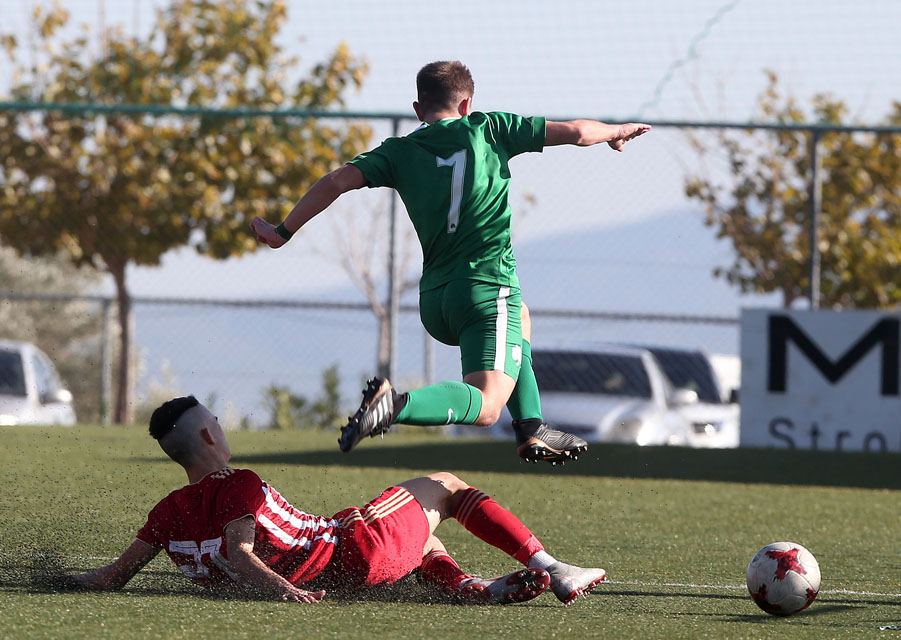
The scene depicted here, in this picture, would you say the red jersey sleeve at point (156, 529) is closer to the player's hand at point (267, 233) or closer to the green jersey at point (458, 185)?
the player's hand at point (267, 233)

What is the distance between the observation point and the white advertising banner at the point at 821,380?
35.7 feet

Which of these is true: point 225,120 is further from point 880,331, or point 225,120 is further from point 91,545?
point 91,545

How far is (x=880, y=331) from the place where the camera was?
1090 cm

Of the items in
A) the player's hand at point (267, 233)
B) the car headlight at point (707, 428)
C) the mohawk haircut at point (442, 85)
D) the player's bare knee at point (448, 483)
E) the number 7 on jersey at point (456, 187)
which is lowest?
the car headlight at point (707, 428)

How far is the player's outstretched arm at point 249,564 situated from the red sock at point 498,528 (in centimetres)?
64

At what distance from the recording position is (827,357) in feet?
36.0

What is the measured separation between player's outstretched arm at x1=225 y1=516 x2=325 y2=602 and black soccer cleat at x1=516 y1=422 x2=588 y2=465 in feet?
3.98

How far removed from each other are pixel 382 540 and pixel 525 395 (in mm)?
1146

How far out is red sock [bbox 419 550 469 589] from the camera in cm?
454

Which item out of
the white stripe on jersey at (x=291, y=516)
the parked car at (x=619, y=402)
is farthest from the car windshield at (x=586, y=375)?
the white stripe on jersey at (x=291, y=516)

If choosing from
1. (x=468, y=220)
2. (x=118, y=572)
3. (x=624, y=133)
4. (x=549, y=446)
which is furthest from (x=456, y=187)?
(x=118, y=572)

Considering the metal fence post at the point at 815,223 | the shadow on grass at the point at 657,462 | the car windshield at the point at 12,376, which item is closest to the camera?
the shadow on grass at the point at 657,462

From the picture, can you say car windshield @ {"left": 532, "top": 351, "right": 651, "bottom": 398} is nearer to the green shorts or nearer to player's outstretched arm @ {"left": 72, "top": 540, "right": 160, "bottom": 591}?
the green shorts

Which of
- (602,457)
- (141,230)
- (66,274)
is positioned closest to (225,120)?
(141,230)
